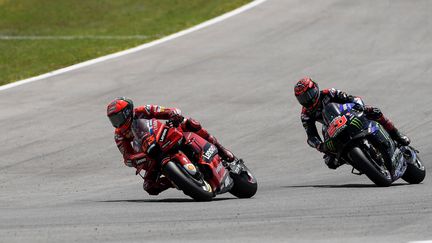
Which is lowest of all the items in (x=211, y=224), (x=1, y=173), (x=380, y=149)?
(x=1, y=173)

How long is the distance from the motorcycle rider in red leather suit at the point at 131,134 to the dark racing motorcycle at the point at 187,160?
100 mm

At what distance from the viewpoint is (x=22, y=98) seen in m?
22.4

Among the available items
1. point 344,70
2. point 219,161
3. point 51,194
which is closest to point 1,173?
point 51,194

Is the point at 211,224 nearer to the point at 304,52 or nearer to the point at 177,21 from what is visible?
the point at 304,52

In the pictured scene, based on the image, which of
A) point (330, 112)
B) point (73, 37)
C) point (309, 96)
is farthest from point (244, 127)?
point (73, 37)

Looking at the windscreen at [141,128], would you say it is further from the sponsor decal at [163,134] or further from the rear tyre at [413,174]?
the rear tyre at [413,174]

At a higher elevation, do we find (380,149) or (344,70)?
(380,149)

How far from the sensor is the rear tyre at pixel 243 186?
12.9m

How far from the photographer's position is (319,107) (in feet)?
45.5

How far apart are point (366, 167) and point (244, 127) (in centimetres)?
714

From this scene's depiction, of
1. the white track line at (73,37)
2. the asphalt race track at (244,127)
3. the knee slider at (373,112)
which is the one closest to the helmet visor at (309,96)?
the knee slider at (373,112)

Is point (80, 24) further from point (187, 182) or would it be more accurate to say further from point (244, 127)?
point (187, 182)

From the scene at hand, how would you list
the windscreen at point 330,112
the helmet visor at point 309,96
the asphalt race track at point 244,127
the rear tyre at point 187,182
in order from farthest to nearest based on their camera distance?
1. the helmet visor at point 309,96
2. the windscreen at point 330,112
3. the rear tyre at point 187,182
4. the asphalt race track at point 244,127

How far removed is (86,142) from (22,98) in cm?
404
